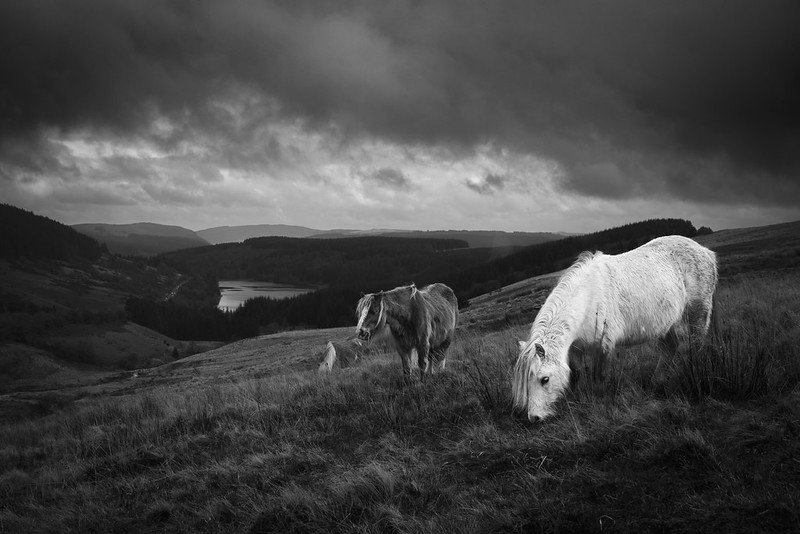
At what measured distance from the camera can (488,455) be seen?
4.48 m

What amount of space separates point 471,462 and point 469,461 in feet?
A: 0.10

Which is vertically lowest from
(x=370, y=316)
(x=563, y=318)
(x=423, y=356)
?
(x=423, y=356)

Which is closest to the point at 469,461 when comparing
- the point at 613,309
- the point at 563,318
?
the point at 563,318

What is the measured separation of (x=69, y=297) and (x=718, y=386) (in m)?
181

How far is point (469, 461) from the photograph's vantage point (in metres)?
Result: 4.48

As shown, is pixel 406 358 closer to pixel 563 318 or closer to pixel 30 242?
pixel 563 318

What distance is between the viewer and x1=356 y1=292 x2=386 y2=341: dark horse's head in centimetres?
845

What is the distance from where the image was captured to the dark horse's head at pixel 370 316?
8.45m

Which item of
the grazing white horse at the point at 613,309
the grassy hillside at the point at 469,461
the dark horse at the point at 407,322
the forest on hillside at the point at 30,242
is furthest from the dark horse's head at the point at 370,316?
the forest on hillside at the point at 30,242

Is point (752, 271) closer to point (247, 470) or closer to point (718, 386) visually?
point (718, 386)

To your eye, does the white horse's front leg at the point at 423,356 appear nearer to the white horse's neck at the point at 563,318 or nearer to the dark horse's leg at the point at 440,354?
the dark horse's leg at the point at 440,354

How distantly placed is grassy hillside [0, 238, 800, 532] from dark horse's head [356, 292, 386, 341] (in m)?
1.10

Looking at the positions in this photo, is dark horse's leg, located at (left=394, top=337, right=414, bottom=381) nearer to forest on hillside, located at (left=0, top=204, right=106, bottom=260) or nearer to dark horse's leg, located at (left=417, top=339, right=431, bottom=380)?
dark horse's leg, located at (left=417, top=339, right=431, bottom=380)

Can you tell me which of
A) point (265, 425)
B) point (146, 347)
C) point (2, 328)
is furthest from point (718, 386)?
point (2, 328)
